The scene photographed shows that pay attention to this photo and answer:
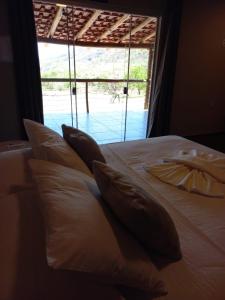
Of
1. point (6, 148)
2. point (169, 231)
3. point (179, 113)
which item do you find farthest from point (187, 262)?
point (179, 113)

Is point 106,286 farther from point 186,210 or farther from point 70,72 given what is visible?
point 70,72

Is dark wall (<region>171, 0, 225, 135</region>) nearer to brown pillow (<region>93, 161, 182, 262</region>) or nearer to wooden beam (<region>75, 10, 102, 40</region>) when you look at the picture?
wooden beam (<region>75, 10, 102, 40</region>)

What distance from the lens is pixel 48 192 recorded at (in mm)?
842

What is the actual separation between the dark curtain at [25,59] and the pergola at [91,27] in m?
0.38

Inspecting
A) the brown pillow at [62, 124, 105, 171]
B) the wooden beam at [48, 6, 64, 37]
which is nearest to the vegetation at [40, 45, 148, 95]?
the wooden beam at [48, 6, 64, 37]

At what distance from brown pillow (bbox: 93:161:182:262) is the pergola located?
3.04 metres

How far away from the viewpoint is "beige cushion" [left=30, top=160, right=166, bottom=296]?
64cm

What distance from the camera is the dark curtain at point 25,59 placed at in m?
2.77

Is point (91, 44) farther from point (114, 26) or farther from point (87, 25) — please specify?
point (114, 26)

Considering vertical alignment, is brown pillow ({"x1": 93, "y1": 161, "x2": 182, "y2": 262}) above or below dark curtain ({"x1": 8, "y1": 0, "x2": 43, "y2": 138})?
below

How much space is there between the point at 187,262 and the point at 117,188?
17.7 inches

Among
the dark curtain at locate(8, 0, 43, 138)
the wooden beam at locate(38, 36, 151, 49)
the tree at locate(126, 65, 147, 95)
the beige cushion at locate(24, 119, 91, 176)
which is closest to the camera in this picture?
the beige cushion at locate(24, 119, 91, 176)

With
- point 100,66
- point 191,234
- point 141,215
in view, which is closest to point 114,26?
point 100,66

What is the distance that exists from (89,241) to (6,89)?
2.94 m
